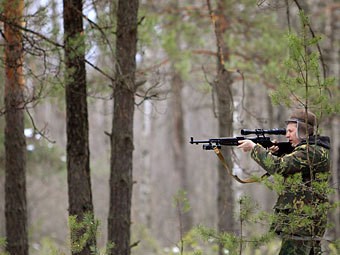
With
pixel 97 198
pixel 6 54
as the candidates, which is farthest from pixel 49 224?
pixel 6 54

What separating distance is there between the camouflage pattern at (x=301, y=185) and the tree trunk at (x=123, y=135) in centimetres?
242

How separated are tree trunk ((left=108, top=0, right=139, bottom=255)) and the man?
2241 millimetres

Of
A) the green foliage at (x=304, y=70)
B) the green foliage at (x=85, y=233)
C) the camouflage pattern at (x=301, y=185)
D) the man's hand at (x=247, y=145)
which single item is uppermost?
the green foliage at (x=304, y=70)

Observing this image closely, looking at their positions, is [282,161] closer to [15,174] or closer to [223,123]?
[15,174]

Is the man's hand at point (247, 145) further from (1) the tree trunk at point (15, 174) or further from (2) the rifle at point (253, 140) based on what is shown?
(1) the tree trunk at point (15, 174)

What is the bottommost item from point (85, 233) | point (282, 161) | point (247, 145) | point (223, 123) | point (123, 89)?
point (85, 233)

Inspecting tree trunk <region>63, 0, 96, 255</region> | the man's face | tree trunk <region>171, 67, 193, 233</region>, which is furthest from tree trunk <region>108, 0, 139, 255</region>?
tree trunk <region>171, 67, 193, 233</region>

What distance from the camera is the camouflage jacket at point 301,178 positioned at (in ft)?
15.6

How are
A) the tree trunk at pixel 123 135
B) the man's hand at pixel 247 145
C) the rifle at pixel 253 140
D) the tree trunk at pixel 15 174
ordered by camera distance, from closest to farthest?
the man's hand at pixel 247 145
the rifle at pixel 253 140
the tree trunk at pixel 123 135
the tree trunk at pixel 15 174

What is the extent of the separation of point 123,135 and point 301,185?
9.50 feet

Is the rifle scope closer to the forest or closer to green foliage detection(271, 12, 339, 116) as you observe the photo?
the forest

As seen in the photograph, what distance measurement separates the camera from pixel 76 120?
6637mm

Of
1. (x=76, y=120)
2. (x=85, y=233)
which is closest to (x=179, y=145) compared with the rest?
(x=76, y=120)

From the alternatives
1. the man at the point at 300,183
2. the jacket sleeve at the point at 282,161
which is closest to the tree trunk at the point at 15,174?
the man at the point at 300,183
